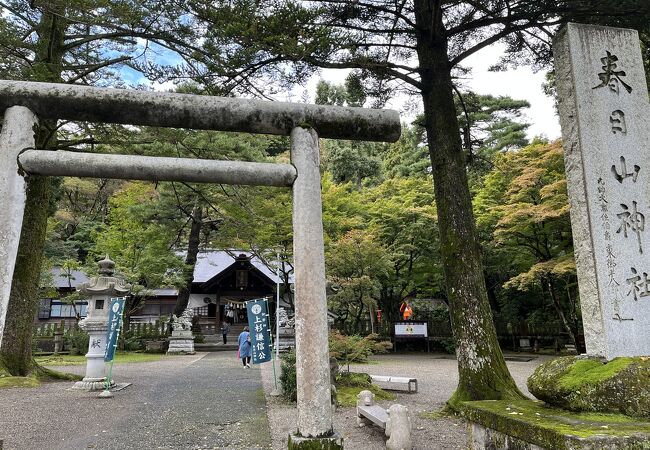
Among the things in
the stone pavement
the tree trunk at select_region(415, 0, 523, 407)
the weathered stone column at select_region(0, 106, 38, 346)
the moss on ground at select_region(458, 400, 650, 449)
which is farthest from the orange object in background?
the weathered stone column at select_region(0, 106, 38, 346)

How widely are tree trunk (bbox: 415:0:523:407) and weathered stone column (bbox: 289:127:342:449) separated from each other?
3.75m

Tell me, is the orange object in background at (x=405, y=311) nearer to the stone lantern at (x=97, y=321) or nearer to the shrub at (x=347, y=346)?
the shrub at (x=347, y=346)

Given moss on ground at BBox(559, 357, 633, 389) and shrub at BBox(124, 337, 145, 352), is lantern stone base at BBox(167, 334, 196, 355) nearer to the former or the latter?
shrub at BBox(124, 337, 145, 352)

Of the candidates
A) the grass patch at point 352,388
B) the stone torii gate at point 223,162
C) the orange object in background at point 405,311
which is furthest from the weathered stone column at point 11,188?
the orange object in background at point 405,311

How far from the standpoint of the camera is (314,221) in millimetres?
4035

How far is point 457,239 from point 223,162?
14.6 feet

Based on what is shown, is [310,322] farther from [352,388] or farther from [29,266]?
[29,266]

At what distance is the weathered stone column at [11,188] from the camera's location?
355 cm

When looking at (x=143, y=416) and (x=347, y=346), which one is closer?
(x=143, y=416)

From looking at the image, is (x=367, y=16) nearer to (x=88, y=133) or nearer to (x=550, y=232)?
(x=88, y=133)

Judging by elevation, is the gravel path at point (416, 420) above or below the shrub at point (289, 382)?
below

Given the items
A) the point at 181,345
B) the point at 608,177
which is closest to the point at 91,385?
the point at 181,345

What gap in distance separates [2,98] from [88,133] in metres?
7.70

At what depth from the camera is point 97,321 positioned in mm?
10633
